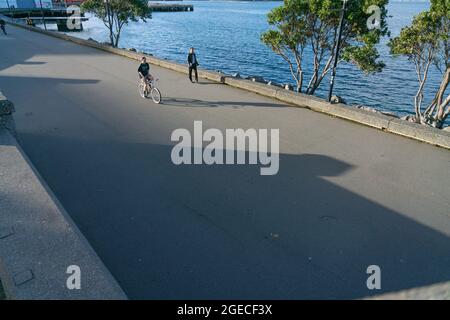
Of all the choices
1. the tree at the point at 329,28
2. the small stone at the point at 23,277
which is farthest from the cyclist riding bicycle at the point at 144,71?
the small stone at the point at 23,277

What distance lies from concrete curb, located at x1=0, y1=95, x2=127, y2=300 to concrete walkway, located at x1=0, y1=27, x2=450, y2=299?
0.87 metres

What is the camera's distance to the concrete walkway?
4656 millimetres

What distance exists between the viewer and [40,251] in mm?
3922

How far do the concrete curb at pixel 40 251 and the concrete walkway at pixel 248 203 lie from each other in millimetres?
874

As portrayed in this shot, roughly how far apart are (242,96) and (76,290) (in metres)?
10.8

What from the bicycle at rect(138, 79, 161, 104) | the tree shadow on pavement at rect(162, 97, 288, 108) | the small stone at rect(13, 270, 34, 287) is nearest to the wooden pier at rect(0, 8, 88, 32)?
the bicycle at rect(138, 79, 161, 104)

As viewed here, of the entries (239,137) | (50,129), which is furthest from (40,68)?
(239,137)

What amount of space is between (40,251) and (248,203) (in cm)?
373

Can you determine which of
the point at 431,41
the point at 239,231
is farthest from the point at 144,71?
the point at 431,41

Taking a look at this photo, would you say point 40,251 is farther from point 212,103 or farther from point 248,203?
point 212,103

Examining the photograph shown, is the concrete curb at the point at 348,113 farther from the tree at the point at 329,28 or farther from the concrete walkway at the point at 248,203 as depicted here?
the tree at the point at 329,28

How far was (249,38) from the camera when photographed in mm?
57031

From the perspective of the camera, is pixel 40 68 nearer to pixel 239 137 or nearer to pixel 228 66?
pixel 239 137
